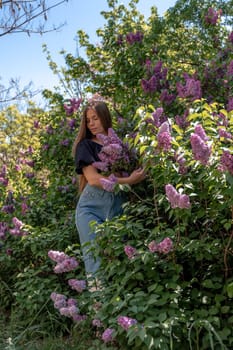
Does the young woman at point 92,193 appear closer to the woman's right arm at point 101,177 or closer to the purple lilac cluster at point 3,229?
the woman's right arm at point 101,177

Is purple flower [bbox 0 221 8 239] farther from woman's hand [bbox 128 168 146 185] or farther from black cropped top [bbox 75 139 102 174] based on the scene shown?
woman's hand [bbox 128 168 146 185]

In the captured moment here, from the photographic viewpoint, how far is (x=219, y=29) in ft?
17.1

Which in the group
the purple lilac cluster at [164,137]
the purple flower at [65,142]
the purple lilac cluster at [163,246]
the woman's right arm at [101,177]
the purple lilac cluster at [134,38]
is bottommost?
the purple lilac cluster at [163,246]

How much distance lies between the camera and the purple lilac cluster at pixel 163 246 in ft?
7.88

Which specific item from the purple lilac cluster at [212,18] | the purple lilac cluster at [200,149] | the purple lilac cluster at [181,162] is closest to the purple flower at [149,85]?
the purple lilac cluster at [212,18]

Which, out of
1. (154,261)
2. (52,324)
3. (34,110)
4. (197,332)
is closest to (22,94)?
(52,324)

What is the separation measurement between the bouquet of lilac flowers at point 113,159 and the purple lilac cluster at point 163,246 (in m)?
0.46

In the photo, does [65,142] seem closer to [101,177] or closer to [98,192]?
[98,192]

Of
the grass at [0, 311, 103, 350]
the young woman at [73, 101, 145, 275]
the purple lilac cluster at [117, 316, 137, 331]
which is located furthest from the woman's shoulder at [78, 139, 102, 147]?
the purple lilac cluster at [117, 316, 137, 331]

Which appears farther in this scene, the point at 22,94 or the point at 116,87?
the point at 22,94

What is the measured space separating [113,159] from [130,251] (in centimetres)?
66

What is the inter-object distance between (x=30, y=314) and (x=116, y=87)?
3.02 meters

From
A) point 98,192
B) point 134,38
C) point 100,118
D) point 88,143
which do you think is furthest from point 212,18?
point 98,192

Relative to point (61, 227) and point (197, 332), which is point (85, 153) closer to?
point (61, 227)
